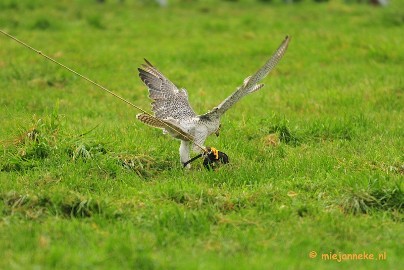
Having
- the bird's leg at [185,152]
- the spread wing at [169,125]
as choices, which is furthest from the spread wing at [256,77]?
the bird's leg at [185,152]

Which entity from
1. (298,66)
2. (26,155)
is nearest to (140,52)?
(298,66)

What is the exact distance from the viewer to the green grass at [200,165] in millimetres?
5594

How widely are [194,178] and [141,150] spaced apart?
35.1 inches

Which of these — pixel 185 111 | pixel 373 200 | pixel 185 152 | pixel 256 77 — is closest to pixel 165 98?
pixel 185 111

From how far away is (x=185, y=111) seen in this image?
7.51 meters

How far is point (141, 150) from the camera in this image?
757 cm

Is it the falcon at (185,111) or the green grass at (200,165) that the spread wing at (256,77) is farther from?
the green grass at (200,165)

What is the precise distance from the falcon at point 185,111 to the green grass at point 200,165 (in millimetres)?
356

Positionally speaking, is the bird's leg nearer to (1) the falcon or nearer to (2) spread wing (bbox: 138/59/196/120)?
(1) the falcon

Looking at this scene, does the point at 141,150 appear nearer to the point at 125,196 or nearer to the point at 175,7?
the point at 125,196

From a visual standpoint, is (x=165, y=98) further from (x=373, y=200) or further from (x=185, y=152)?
(x=373, y=200)

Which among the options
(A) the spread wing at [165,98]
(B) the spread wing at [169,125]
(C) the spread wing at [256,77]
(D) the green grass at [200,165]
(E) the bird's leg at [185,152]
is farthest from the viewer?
(A) the spread wing at [165,98]

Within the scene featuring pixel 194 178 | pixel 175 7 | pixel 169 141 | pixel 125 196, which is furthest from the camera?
pixel 175 7

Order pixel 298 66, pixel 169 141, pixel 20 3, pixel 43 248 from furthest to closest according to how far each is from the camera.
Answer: pixel 20 3 → pixel 298 66 → pixel 169 141 → pixel 43 248
